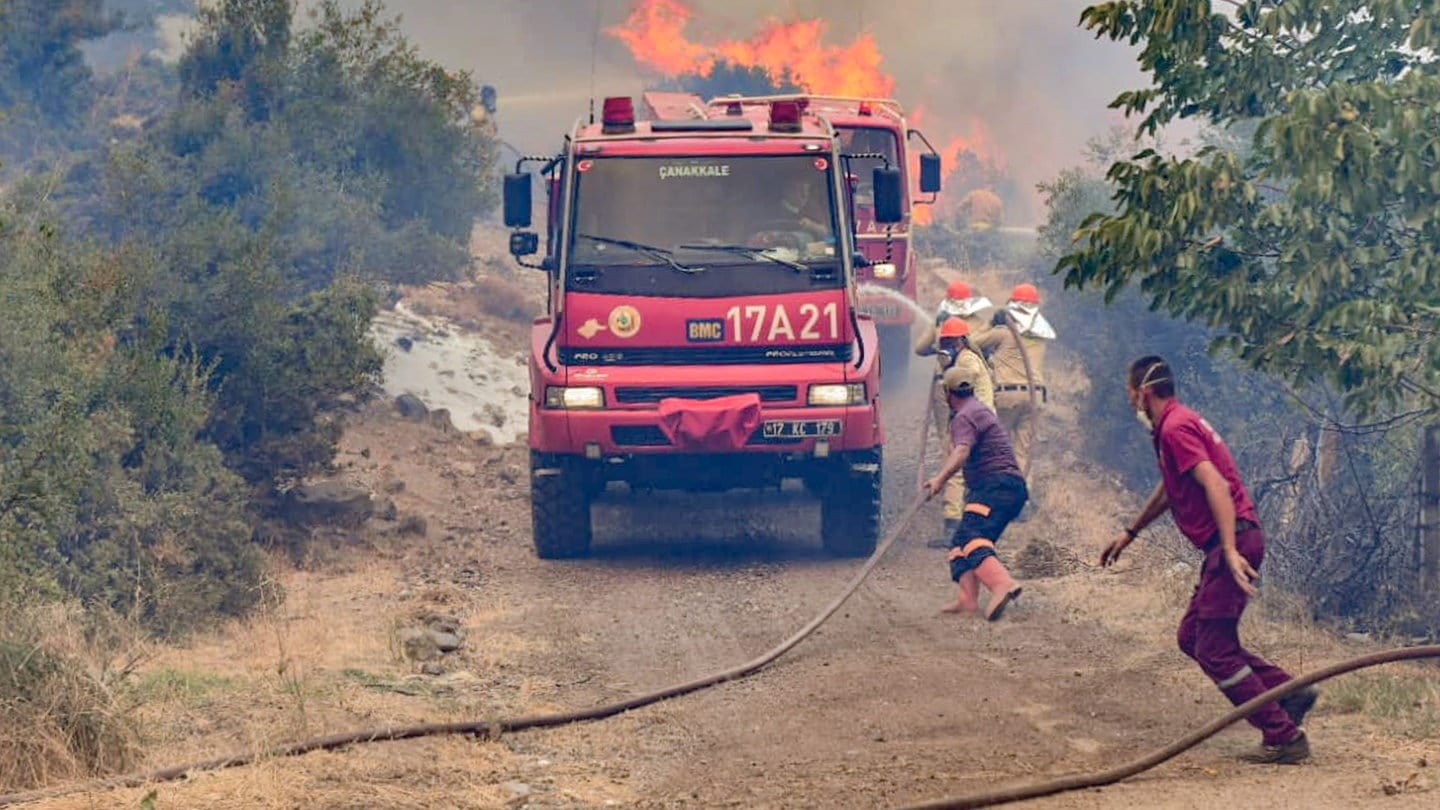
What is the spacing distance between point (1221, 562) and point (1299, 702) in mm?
702

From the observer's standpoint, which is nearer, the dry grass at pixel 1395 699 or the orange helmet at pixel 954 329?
the dry grass at pixel 1395 699

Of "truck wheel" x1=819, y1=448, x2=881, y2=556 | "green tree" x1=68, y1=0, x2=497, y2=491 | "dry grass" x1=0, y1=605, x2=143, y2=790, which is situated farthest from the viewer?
"green tree" x1=68, y1=0, x2=497, y2=491

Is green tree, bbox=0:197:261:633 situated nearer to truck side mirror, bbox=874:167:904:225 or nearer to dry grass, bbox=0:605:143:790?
dry grass, bbox=0:605:143:790

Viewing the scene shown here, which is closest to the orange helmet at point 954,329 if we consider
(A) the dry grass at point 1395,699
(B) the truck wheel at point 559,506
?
(B) the truck wheel at point 559,506

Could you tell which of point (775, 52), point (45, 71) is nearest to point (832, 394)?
point (45, 71)

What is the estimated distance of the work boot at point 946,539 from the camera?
14.3 m

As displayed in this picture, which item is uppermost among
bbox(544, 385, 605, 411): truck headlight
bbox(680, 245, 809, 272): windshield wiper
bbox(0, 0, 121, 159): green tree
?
bbox(0, 0, 121, 159): green tree

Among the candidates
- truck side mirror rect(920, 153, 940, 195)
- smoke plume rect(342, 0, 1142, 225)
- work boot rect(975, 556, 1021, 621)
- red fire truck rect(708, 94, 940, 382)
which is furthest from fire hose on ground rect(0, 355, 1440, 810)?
smoke plume rect(342, 0, 1142, 225)

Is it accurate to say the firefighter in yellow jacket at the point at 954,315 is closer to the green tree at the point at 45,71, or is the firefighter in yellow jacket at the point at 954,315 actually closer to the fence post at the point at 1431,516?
the fence post at the point at 1431,516

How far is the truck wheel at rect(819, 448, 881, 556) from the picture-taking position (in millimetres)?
13219

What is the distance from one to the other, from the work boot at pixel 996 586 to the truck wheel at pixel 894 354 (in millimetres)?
11834

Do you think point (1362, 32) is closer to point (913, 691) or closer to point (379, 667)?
point (913, 691)

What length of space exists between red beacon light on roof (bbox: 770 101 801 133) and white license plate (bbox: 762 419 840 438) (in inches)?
89.2

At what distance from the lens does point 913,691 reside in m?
8.88
